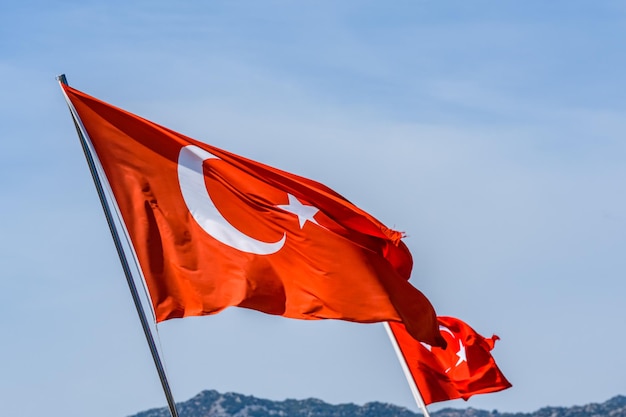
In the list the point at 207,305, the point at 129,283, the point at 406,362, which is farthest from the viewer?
the point at 406,362

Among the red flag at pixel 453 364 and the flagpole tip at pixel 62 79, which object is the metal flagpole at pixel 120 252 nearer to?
the flagpole tip at pixel 62 79

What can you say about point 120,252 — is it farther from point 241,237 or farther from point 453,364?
point 453,364

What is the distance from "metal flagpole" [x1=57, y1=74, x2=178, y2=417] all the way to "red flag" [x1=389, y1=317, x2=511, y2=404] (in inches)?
688

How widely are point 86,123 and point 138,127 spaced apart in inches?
43.9

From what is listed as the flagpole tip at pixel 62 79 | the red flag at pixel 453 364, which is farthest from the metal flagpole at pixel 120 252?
the red flag at pixel 453 364

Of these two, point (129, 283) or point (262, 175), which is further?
point (262, 175)

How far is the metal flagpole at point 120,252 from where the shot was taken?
27.2m

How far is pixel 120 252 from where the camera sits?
2820 cm

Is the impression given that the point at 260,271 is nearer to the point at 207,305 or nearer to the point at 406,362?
the point at 207,305

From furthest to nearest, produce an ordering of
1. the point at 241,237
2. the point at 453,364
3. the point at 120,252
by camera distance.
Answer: the point at 453,364 < the point at 241,237 < the point at 120,252

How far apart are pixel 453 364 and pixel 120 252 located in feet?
63.3

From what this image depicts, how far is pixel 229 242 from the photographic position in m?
31.0

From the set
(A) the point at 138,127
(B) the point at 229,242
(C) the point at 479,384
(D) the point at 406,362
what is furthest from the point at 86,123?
(C) the point at 479,384

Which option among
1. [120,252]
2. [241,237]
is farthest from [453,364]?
[120,252]
